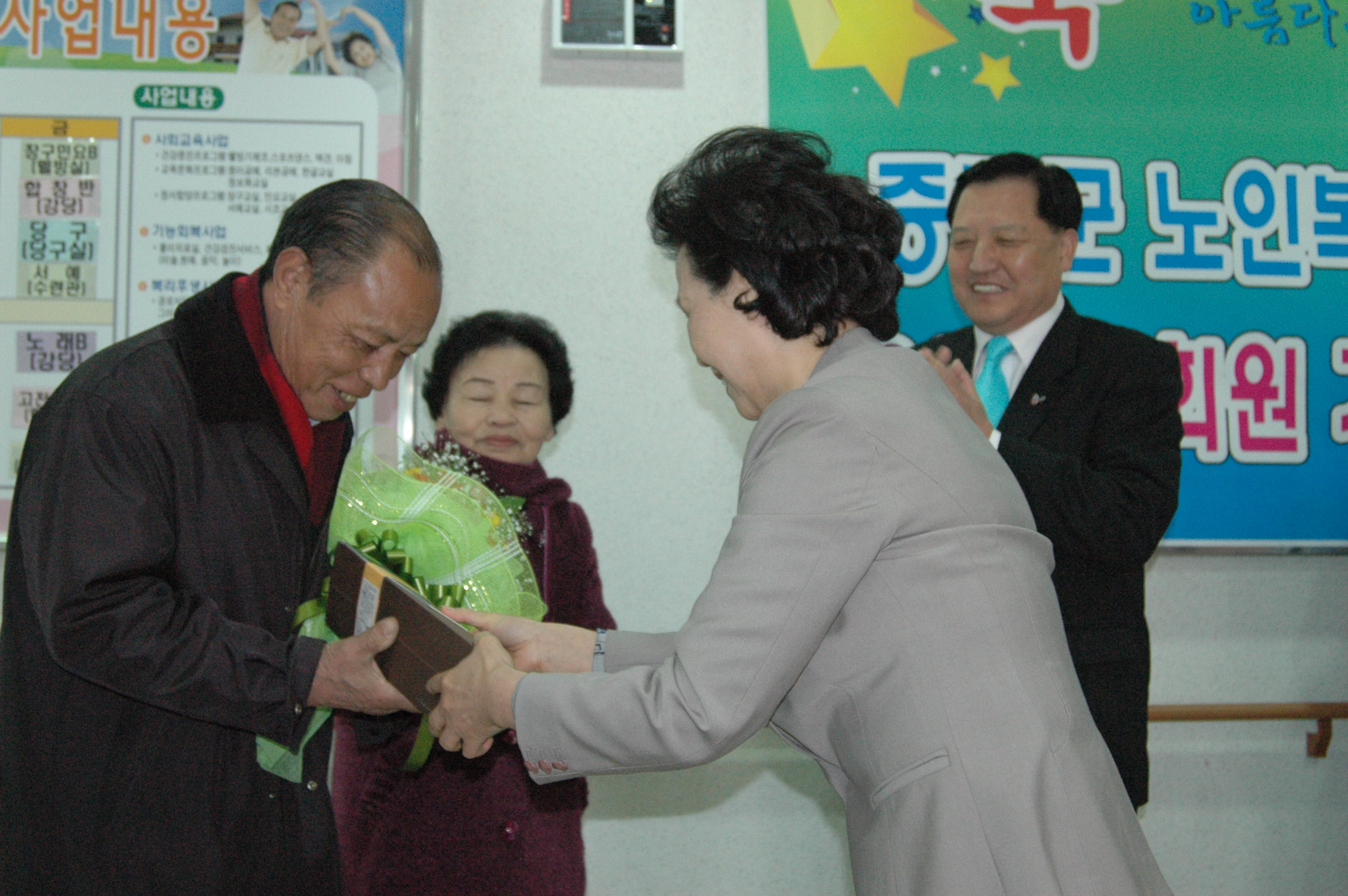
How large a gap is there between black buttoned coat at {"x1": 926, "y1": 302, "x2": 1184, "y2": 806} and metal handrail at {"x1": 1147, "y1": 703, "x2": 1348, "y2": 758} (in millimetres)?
729

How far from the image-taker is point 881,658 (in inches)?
41.5

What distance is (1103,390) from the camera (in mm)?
1953

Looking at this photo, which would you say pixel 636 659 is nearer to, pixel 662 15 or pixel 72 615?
pixel 72 615

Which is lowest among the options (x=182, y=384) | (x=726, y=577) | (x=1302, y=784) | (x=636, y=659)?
(x=1302, y=784)

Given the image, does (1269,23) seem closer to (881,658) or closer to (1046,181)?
(1046,181)

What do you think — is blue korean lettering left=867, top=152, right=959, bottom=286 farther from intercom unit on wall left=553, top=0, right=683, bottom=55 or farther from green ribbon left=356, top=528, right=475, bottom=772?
green ribbon left=356, top=528, right=475, bottom=772

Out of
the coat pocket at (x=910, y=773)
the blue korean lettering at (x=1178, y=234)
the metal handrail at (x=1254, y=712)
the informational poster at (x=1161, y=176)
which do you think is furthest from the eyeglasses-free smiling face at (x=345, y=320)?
the metal handrail at (x=1254, y=712)

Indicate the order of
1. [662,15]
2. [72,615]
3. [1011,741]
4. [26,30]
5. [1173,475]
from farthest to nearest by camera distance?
[662,15] → [26,30] → [1173,475] → [72,615] → [1011,741]

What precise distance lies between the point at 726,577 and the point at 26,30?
2.24 m

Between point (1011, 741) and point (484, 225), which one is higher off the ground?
point (484, 225)

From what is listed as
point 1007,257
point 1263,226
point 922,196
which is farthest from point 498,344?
point 1263,226

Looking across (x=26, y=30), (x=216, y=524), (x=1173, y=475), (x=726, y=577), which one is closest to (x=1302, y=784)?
(x=1173, y=475)

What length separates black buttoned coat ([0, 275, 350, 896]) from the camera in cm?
118

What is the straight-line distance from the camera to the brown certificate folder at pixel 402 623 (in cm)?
126
